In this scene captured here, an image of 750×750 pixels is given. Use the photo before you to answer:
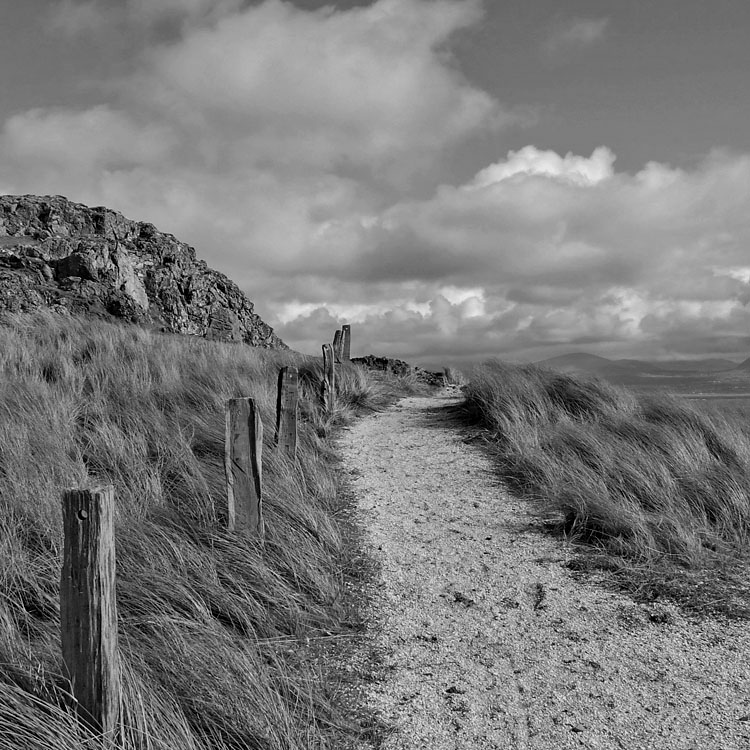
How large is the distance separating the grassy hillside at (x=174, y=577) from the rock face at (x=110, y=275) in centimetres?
1148

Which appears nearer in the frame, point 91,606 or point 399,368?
point 91,606

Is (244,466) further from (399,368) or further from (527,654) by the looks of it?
(399,368)

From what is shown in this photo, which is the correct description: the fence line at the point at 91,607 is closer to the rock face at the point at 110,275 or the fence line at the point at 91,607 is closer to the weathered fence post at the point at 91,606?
the weathered fence post at the point at 91,606

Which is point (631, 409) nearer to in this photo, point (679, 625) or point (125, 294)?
point (679, 625)

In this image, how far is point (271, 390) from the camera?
920 cm

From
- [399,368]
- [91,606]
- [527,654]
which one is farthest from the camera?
[399,368]

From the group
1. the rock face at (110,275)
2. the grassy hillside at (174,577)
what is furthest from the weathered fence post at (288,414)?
the rock face at (110,275)

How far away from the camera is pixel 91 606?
195cm

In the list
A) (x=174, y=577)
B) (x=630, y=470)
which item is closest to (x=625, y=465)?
(x=630, y=470)

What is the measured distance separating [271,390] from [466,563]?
5598 mm

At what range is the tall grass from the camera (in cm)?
446

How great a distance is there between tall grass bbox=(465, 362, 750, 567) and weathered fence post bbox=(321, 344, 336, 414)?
2317 mm

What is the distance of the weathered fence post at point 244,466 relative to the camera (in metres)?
4.05

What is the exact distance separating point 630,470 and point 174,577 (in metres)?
4.18
